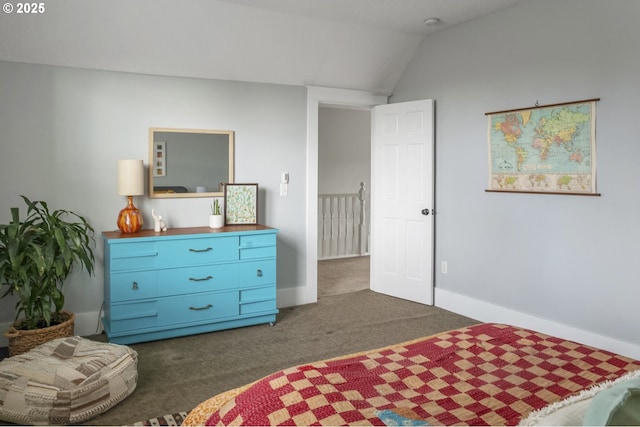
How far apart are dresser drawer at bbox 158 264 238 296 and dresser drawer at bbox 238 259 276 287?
2.3 inches

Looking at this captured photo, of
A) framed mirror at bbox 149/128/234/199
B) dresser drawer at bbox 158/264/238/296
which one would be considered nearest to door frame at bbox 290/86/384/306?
framed mirror at bbox 149/128/234/199

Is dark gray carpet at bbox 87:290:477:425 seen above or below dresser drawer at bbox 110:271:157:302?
below

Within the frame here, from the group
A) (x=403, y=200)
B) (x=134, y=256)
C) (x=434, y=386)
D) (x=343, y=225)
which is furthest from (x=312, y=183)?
(x=434, y=386)

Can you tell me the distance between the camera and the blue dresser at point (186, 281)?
3.52m

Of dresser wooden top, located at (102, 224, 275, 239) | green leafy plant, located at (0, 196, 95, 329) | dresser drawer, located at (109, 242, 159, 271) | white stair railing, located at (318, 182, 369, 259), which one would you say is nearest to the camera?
green leafy plant, located at (0, 196, 95, 329)

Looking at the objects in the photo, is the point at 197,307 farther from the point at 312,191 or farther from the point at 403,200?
the point at 403,200

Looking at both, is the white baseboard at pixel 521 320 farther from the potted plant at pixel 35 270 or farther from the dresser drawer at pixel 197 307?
the potted plant at pixel 35 270

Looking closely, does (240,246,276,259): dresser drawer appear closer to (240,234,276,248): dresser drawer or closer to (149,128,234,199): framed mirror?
(240,234,276,248): dresser drawer

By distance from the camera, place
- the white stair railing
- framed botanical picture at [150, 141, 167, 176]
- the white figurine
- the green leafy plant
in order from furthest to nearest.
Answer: the white stair railing, framed botanical picture at [150, 141, 167, 176], the white figurine, the green leafy plant

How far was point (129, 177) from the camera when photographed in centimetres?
371

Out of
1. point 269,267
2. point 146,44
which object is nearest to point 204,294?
point 269,267

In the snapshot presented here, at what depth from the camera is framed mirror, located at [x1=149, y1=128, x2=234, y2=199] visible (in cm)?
405

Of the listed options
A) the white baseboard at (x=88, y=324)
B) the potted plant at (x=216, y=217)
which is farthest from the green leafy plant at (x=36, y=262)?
the potted plant at (x=216, y=217)

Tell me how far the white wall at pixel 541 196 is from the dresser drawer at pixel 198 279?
1.98 m
